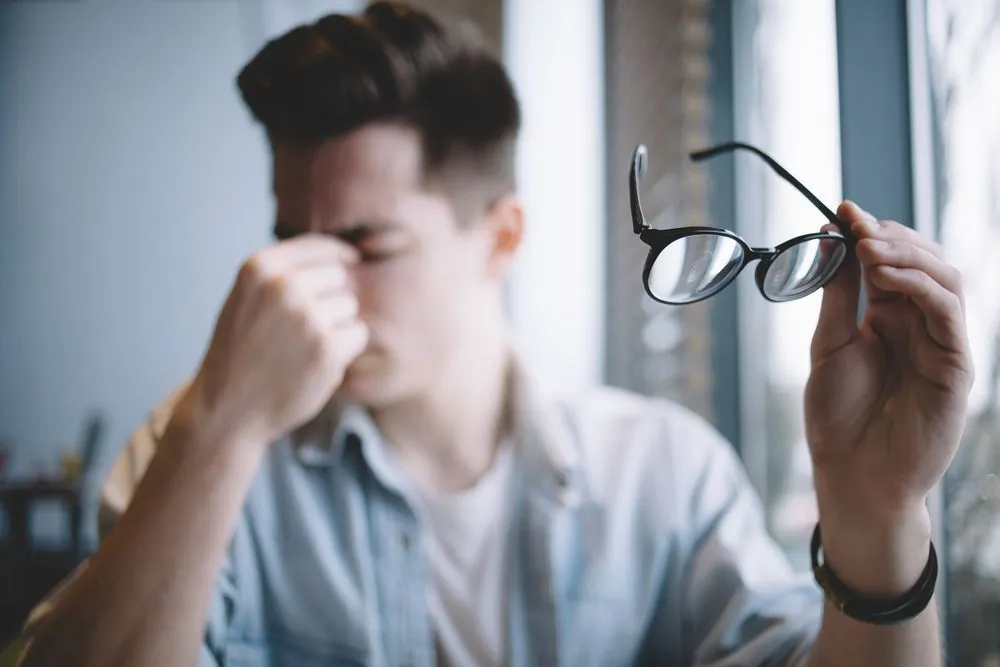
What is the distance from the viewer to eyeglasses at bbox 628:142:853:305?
36 cm

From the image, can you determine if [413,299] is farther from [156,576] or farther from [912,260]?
[912,260]

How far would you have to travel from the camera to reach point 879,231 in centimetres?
36

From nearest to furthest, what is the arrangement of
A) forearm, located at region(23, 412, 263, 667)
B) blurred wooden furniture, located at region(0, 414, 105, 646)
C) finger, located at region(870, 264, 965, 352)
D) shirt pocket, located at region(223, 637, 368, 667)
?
1. finger, located at region(870, 264, 965, 352)
2. forearm, located at region(23, 412, 263, 667)
3. shirt pocket, located at region(223, 637, 368, 667)
4. blurred wooden furniture, located at region(0, 414, 105, 646)

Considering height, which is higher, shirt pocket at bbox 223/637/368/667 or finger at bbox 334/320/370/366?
finger at bbox 334/320/370/366

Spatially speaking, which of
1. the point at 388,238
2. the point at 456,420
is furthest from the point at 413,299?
the point at 456,420

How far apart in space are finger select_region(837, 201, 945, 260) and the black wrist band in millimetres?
213

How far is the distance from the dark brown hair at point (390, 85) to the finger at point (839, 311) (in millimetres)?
421

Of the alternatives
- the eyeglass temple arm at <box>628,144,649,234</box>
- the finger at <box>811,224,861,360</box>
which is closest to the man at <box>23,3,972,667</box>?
the finger at <box>811,224,861,360</box>

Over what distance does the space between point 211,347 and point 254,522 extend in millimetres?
223

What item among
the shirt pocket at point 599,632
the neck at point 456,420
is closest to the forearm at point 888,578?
the shirt pocket at point 599,632

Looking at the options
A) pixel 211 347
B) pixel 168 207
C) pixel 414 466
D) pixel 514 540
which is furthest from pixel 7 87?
pixel 514 540

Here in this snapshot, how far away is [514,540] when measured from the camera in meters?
0.62

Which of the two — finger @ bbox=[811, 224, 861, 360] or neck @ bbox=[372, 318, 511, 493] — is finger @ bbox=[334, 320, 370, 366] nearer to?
neck @ bbox=[372, 318, 511, 493]

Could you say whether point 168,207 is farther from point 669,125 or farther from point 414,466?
point 669,125
